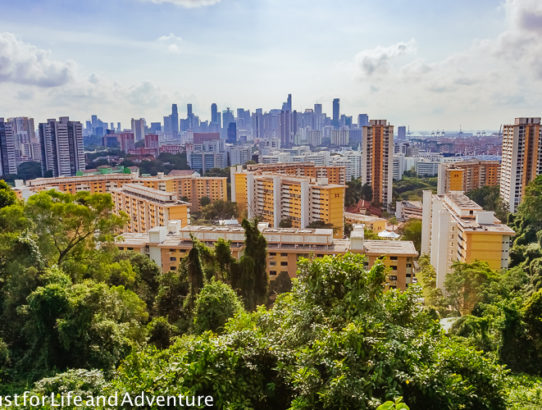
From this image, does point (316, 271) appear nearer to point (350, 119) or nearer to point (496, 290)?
point (496, 290)

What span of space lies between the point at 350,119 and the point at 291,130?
20782 millimetres

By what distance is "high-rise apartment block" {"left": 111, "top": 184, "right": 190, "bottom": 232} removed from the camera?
19938 millimetres

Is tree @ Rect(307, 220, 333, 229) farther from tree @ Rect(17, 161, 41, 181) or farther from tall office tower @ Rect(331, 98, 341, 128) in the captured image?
tall office tower @ Rect(331, 98, 341, 128)

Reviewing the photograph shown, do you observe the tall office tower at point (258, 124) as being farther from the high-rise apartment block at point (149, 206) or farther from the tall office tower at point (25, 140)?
the high-rise apartment block at point (149, 206)

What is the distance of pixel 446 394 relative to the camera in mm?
2955

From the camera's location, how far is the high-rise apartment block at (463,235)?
14078 millimetres

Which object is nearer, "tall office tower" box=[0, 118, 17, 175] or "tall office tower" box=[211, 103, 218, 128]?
"tall office tower" box=[0, 118, 17, 175]

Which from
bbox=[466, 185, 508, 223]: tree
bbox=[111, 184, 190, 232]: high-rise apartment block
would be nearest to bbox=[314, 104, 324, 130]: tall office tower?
bbox=[466, 185, 508, 223]: tree

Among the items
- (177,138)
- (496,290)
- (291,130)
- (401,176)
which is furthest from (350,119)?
(496,290)

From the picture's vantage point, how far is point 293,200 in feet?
81.8

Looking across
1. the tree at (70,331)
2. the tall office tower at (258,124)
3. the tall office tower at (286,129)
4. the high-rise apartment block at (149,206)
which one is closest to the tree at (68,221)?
the tree at (70,331)

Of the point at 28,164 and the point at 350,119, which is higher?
the point at 350,119

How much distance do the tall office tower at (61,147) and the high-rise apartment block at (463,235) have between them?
123ft

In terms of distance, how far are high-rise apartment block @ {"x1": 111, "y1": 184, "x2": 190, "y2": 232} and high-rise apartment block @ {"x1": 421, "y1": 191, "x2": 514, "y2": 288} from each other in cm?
1087
